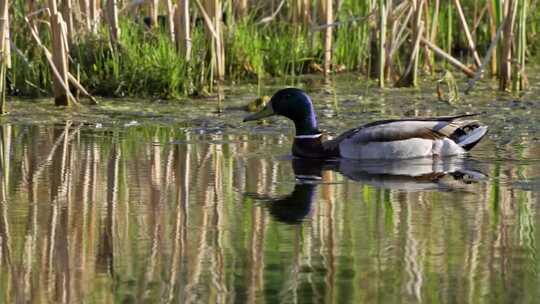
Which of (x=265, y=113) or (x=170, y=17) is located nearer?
(x=265, y=113)

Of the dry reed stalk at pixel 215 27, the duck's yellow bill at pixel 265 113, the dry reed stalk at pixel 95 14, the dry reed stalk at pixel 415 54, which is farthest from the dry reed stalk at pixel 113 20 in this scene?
the dry reed stalk at pixel 415 54

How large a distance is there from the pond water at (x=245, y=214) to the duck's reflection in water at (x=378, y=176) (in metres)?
Answer: 0.01

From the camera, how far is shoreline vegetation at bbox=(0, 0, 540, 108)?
11.4 meters

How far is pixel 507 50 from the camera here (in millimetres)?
11570

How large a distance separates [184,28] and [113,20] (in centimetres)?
60

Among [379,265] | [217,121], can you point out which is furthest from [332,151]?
[379,265]

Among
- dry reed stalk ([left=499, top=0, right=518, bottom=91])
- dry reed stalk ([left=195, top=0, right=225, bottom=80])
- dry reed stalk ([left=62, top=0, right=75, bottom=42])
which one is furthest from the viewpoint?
dry reed stalk ([left=195, top=0, right=225, bottom=80])

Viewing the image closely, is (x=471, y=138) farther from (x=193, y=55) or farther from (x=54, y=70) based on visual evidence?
(x=54, y=70)

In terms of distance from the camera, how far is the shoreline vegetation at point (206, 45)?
1143cm

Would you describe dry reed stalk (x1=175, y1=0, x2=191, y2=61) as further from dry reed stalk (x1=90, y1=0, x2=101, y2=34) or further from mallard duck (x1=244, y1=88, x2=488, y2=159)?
mallard duck (x1=244, y1=88, x2=488, y2=159)

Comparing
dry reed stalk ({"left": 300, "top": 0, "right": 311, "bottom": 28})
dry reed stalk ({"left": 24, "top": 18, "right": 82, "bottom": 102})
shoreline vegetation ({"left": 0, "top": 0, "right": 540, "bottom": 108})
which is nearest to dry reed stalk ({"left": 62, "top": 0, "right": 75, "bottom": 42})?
shoreline vegetation ({"left": 0, "top": 0, "right": 540, "bottom": 108})

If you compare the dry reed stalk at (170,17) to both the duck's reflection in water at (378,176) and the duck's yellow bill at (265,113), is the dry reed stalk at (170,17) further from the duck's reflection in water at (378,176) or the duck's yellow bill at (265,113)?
the duck's reflection in water at (378,176)

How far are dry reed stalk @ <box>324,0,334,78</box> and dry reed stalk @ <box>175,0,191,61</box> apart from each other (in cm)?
125

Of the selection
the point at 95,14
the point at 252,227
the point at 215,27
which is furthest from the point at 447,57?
the point at 252,227
